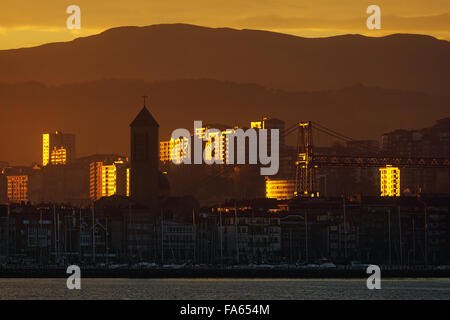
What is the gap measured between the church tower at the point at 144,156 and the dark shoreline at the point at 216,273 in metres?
36.3

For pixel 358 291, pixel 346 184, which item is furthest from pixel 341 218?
pixel 346 184

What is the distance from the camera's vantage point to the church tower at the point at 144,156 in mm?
135750

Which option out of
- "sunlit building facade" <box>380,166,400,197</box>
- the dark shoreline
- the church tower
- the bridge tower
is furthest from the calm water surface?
"sunlit building facade" <box>380,166,400,197</box>

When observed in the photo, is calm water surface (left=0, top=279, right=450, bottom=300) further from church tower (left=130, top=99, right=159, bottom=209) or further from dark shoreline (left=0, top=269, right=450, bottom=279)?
church tower (left=130, top=99, right=159, bottom=209)

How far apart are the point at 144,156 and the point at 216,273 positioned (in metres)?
38.4

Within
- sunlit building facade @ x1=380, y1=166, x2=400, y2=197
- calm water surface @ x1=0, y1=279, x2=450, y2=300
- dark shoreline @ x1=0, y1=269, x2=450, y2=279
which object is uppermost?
sunlit building facade @ x1=380, y1=166, x2=400, y2=197

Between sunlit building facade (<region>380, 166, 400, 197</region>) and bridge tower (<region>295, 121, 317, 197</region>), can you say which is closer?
bridge tower (<region>295, 121, 317, 197</region>)

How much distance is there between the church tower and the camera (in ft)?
445

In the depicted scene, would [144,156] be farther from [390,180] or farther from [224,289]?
[390,180]

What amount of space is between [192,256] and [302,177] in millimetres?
56812

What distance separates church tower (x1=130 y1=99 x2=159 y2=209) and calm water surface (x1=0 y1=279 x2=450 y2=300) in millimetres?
36611

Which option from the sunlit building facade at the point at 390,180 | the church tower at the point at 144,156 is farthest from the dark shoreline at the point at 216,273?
the sunlit building facade at the point at 390,180

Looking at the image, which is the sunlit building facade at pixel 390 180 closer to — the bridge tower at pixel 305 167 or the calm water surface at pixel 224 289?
the bridge tower at pixel 305 167
